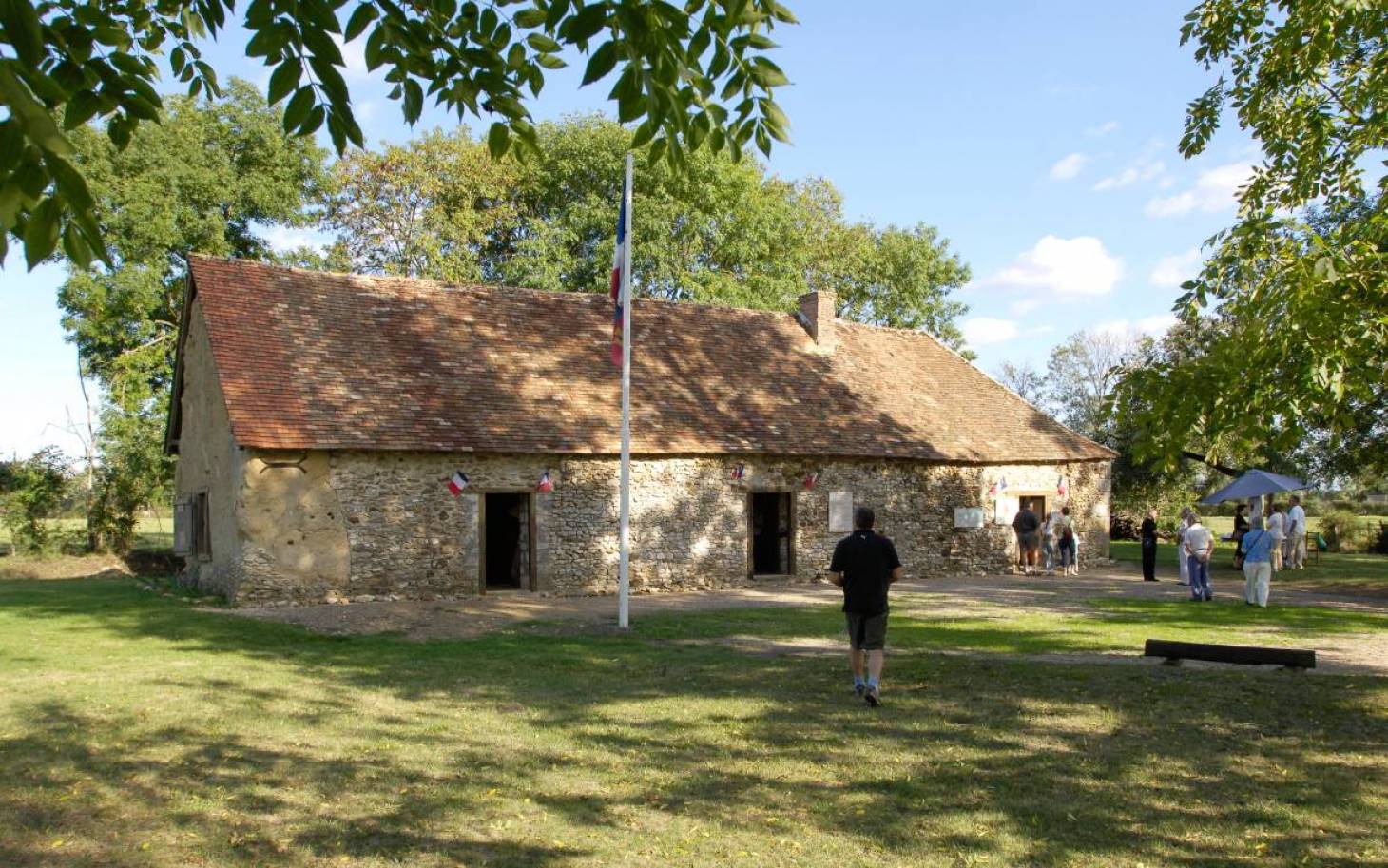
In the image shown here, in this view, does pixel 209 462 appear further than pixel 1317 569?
No

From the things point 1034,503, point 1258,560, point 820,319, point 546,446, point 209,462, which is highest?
point 820,319

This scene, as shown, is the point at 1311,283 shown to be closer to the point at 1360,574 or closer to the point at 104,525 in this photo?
the point at 1360,574

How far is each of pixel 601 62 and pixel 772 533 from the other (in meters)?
20.7

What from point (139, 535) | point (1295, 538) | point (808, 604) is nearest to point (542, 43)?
point (808, 604)

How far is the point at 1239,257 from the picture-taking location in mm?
8914

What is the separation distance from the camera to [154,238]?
94.7ft

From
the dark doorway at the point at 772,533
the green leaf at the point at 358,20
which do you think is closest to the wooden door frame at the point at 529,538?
the dark doorway at the point at 772,533

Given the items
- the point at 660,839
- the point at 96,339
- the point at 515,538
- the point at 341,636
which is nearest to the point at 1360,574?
the point at 515,538

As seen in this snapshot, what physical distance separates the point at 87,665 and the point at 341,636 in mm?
3271

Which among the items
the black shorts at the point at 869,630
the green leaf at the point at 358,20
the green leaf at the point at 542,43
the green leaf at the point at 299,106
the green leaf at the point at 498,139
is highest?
the green leaf at the point at 542,43

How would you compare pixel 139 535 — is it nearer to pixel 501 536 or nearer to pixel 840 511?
pixel 501 536

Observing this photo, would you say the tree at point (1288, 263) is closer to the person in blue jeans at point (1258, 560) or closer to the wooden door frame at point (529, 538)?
the person in blue jeans at point (1258, 560)

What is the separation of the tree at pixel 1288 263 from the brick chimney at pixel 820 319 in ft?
49.0

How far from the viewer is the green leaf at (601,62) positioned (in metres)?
4.22
